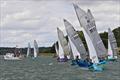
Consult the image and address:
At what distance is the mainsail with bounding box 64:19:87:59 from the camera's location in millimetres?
87812

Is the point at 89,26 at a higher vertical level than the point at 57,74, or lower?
higher

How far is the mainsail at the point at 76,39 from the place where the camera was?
87.8m

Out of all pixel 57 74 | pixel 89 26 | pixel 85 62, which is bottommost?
pixel 57 74

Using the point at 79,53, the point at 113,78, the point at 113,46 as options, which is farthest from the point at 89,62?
the point at 113,46

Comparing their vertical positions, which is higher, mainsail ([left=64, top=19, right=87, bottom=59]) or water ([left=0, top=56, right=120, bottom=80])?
mainsail ([left=64, top=19, right=87, bottom=59])

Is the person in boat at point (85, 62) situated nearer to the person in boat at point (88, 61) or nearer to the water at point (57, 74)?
the person in boat at point (88, 61)

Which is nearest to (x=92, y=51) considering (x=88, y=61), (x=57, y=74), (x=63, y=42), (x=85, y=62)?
(x=88, y=61)

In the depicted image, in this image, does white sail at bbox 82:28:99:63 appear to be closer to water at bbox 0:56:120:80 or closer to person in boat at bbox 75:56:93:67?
person in boat at bbox 75:56:93:67

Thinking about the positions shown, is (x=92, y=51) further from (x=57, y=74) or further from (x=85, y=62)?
(x=57, y=74)

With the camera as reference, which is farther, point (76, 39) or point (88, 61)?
point (76, 39)

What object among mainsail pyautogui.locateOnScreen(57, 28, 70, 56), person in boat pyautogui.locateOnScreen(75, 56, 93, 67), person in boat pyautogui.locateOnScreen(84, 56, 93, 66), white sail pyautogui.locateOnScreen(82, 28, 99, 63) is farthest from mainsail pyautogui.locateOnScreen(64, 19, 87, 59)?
mainsail pyautogui.locateOnScreen(57, 28, 70, 56)

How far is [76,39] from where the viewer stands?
295 ft

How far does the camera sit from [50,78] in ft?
214

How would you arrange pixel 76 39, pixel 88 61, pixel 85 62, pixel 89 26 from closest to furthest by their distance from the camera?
pixel 89 26
pixel 88 61
pixel 85 62
pixel 76 39
